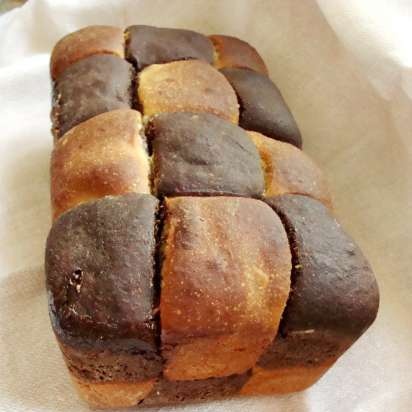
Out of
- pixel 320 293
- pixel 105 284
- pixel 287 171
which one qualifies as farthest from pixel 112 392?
pixel 287 171

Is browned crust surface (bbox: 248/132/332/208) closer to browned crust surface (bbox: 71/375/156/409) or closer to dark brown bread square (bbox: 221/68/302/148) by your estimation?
dark brown bread square (bbox: 221/68/302/148)

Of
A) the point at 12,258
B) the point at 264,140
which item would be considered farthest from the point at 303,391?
the point at 12,258

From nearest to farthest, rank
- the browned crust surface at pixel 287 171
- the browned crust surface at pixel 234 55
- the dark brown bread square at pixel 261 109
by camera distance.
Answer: the browned crust surface at pixel 287 171, the dark brown bread square at pixel 261 109, the browned crust surface at pixel 234 55

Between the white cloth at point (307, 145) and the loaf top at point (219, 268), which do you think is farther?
the white cloth at point (307, 145)

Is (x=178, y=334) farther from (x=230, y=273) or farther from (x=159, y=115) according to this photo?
(x=159, y=115)

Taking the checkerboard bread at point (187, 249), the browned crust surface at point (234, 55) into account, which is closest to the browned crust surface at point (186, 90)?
the checkerboard bread at point (187, 249)

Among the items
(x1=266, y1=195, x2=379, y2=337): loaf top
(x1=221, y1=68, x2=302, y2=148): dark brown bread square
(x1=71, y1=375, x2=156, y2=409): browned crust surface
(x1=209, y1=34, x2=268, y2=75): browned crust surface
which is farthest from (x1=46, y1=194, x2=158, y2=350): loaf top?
(x1=209, y1=34, x2=268, y2=75): browned crust surface

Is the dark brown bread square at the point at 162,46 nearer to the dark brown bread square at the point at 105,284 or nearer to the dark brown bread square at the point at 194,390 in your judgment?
the dark brown bread square at the point at 105,284

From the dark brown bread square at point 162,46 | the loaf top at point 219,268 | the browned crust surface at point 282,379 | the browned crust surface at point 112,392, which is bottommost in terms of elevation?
the browned crust surface at point 112,392
